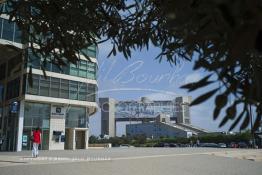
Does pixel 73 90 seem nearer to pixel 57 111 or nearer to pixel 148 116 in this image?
pixel 57 111

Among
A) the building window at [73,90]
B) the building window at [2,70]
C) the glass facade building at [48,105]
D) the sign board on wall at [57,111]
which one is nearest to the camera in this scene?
the glass facade building at [48,105]

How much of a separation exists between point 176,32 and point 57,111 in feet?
145

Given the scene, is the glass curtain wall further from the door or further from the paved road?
the paved road

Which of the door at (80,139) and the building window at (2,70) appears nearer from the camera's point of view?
the building window at (2,70)

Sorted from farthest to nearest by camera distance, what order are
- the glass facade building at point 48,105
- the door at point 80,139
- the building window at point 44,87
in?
the door at point 80,139
the building window at point 44,87
the glass facade building at point 48,105

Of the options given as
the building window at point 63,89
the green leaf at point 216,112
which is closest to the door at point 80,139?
the building window at point 63,89

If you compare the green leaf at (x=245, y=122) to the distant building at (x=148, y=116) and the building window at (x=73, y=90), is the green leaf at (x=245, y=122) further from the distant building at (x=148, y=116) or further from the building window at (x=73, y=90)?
the distant building at (x=148, y=116)

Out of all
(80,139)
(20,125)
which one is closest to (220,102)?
(20,125)

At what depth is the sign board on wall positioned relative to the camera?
45.3 metres

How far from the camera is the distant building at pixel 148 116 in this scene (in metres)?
126

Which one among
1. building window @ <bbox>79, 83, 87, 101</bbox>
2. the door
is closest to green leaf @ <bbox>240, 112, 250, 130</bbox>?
building window @ <bbox>79, 83, 87, 101</bbox>

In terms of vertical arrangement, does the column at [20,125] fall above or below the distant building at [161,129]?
below

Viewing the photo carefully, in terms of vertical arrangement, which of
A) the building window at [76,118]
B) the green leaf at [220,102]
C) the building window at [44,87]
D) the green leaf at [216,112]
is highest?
the building window at [44,87]

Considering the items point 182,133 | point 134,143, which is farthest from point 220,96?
point 182,133
